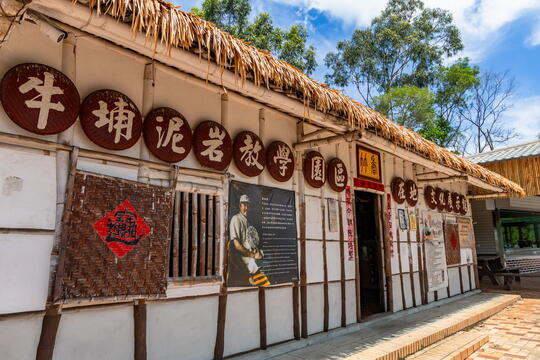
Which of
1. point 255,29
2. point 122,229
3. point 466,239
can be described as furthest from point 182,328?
point 255,29

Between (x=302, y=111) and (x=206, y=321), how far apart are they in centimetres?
254

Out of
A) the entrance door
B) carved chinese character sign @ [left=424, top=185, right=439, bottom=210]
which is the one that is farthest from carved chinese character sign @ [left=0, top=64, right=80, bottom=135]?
carved chinese character sign @ [left=424, top=185, right=439, bottom=210]

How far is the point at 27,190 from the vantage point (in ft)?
8.91

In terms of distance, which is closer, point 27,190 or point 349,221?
point 27,190

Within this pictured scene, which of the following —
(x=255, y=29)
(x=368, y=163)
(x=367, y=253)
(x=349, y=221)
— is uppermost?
(x=255, y=29)

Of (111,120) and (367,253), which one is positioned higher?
(111,120)

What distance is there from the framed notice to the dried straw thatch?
104 centimetres

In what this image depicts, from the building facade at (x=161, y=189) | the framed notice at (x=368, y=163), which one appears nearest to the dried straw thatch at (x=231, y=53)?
the building facade at (x=161, y=189)

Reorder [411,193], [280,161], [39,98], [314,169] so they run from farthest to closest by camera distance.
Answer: [411,193], [314,169], [280,161], [39,98]

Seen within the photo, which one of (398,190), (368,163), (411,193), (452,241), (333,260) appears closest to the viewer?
(333,260)

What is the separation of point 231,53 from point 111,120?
1.21m

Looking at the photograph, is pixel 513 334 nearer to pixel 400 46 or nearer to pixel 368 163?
pixel 368 163

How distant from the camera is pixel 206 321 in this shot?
3.77 m

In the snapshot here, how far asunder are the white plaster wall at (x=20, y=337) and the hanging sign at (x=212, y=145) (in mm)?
2011
